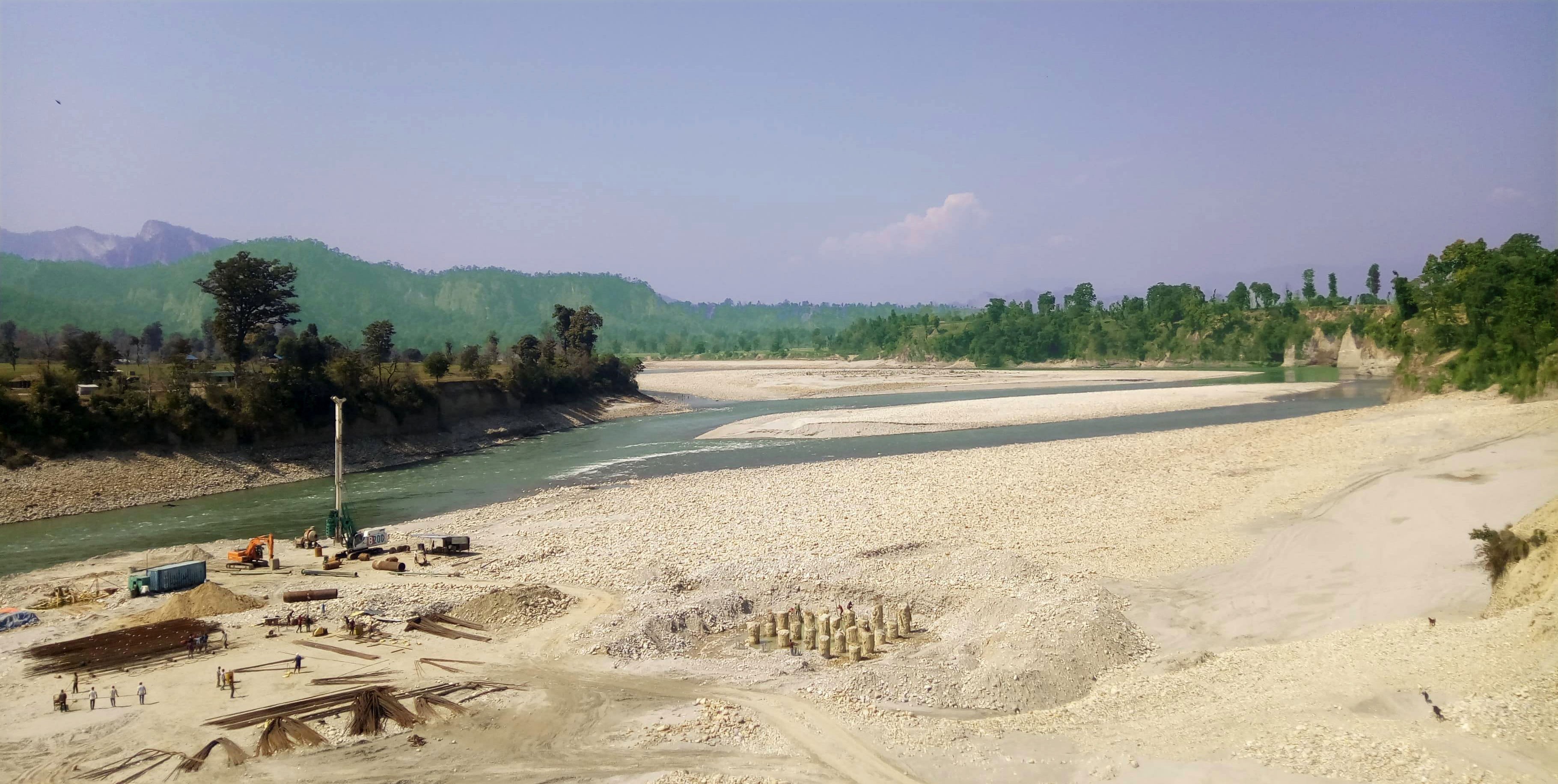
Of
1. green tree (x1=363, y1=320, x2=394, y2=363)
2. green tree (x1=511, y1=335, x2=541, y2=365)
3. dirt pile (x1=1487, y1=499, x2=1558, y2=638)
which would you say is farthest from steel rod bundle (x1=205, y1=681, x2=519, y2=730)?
green tree (x1=511, y1=335, x2=541, y2=365)

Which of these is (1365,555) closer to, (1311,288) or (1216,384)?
(1216,384)

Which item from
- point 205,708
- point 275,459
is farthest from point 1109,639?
point 275,459

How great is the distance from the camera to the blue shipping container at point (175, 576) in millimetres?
20781

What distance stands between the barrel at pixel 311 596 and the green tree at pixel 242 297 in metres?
36.0

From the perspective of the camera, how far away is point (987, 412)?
2514 inches

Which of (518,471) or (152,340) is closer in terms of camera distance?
(518,471)

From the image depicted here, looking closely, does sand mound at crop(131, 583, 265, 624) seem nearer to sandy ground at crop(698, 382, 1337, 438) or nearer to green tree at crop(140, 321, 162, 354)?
sandy ground at crop(698, 382, 1337, 438)

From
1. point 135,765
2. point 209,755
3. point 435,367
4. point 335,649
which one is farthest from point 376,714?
point 435,367

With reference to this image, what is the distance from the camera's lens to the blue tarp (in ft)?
60.6

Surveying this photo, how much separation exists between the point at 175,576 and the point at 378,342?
1799 inches

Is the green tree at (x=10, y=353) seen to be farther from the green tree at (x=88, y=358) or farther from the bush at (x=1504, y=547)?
the bush at (x=1504, y=547)

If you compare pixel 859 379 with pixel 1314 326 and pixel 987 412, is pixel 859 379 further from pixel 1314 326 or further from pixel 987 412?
pixel 1314 326

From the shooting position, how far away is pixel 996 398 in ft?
Answer: 254

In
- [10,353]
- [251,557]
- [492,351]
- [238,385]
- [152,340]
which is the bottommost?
[251,557]
